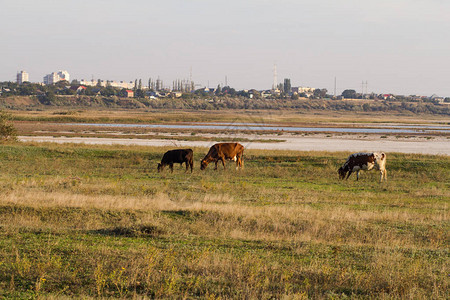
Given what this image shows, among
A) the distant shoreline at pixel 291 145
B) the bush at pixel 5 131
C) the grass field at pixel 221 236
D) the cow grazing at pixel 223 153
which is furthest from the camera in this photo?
the distant shoreline at pixel 291 145

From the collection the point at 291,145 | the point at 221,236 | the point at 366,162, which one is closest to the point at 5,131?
A: the point at 291,145

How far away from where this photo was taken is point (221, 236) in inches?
524

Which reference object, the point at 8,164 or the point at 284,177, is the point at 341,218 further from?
the point at 8,164

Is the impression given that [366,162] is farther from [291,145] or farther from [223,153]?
[291,145]

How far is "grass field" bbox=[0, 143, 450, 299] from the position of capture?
28.6 ft

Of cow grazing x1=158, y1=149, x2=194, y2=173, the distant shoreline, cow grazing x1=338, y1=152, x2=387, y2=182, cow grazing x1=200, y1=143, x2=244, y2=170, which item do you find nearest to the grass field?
cow grazing x1=338, y1=152, x2=387, y2=182

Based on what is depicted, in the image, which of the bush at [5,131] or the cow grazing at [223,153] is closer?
the cow grazing at [223,153]

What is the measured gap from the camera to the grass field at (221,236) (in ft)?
28.6

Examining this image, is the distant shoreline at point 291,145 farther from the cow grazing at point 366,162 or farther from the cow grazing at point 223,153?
the cow grazing at point 366,162

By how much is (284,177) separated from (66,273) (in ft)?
71.2

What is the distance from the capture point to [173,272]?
29.8 ft

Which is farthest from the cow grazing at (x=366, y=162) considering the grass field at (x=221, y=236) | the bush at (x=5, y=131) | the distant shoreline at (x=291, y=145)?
the bush at (x=5, y=131)

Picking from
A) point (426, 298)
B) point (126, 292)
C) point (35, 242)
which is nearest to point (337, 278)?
point (426, 298)

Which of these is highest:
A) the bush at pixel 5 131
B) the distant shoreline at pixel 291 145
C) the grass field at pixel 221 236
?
the bush at pixel 5 131
